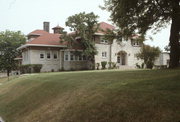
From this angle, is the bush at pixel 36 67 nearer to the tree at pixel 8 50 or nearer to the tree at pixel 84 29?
the tree at pixel 84 29

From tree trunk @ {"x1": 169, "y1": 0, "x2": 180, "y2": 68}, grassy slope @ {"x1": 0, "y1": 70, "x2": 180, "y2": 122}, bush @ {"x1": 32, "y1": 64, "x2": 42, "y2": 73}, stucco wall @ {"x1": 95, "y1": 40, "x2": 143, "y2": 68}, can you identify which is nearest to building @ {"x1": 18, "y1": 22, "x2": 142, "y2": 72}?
stucco wall @ {"x1": 95, "y1": 40, "x2": 143, "y2": 68}

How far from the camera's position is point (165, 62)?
50.5 metres

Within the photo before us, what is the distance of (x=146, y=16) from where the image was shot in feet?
65.0

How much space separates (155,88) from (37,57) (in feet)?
107

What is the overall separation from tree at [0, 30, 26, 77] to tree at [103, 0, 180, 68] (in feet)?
122

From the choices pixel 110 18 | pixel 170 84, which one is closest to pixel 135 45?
pixel 110 18

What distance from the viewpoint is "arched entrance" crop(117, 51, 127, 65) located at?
45.5 metres

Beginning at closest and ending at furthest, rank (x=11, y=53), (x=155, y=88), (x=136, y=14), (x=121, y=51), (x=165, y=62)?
(x=155, y=88) → (x=136, y=14) → (x=121, y=51) → (x=165, y=62) → (x=11, y=53)

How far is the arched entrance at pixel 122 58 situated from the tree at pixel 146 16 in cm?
2309

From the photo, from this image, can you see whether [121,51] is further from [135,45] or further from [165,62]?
[165,62]

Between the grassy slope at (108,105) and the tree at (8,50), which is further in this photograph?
the tree at (8,50)

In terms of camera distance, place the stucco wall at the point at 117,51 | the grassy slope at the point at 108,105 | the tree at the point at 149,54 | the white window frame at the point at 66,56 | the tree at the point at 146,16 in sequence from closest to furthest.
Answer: the grassy slope at the point at 108,105
the tree at the point at 146,16
the tree at the point at 149,54
the stucco wall at the point at 117,51
the white window frame at the point at 66,56

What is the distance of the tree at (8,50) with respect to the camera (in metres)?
54.5

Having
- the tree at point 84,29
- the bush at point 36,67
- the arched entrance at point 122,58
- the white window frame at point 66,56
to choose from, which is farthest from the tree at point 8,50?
the arched entrance at point 122,58
